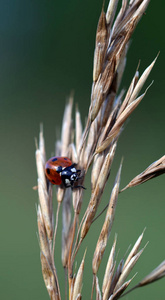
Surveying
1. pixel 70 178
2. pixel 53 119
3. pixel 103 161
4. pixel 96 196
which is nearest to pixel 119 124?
pixel 103 161

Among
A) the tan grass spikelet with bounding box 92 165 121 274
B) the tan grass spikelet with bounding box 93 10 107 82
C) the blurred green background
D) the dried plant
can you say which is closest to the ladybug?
the dried plant

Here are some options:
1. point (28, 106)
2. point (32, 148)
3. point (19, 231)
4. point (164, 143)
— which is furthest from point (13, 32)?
point (19, 231)

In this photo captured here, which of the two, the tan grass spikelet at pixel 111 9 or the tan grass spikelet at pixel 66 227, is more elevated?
the tan grass spikelet at pixel 111 9

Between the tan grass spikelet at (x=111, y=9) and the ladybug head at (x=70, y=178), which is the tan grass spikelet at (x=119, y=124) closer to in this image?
the ladybug head at (x=70, y=178)

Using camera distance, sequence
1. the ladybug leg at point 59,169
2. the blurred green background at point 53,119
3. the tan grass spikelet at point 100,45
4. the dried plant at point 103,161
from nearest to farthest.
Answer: the dried plant at point 103,161, the tan grass spikelet at point 100,45, the ladybug leg at point 59,169, the blurred green background at point 53,119

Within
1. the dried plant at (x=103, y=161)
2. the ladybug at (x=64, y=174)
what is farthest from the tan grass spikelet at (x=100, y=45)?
the ladybug at (x=64, y=174)

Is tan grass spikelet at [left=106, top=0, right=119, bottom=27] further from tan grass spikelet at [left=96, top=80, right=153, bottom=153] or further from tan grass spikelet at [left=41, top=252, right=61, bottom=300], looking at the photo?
tan grass spikelet at [left=41, top=252, right=61, bottom=300]

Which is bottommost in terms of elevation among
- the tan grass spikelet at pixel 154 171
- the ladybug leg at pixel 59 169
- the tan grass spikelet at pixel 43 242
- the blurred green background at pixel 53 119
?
the blurred green background at pixel 53 119

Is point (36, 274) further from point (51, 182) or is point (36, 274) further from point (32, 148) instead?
point (32, 148)

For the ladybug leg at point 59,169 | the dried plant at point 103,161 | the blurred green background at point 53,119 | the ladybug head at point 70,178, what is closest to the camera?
the dried plant at point 103,161

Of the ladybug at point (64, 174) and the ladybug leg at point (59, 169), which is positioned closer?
the ladybug at point (64, 174)
